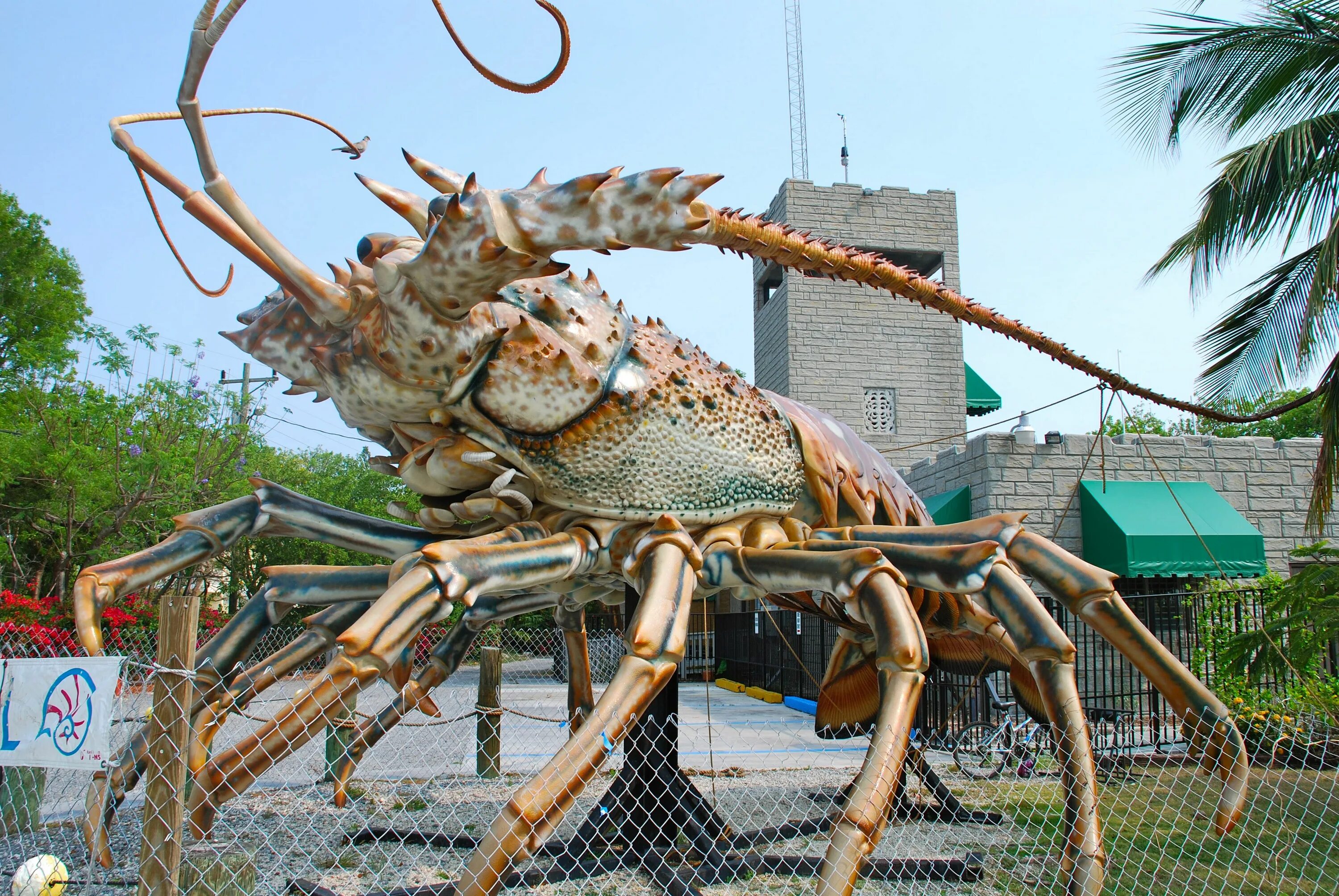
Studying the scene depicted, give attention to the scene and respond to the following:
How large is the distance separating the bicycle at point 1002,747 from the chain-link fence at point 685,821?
0.06 m

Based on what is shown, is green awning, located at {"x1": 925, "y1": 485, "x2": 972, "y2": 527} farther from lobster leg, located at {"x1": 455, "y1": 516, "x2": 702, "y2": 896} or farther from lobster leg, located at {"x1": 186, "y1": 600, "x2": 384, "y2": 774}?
lobster leg, located at {"x1": 186, "y1": 600, "x2": 384, "y2": 774}

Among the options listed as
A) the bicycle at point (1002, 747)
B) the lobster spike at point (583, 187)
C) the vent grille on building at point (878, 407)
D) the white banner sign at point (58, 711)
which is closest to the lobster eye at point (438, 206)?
the lobster spike at point (583, 187)

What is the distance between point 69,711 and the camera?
9.21 feet

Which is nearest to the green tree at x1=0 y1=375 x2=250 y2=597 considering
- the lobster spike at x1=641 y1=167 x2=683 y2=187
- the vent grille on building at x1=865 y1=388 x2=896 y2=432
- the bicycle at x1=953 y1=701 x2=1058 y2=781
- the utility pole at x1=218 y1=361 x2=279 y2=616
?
the utility pole at x1=218 y1=361 x2=279 y2=616

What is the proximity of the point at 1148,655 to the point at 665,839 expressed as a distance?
2.70 m

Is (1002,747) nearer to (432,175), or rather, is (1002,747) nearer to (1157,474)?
(1157,474)

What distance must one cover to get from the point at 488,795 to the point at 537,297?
4601 mm

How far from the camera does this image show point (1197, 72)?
789cm

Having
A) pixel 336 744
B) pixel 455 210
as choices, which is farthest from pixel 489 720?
pixel 455 210

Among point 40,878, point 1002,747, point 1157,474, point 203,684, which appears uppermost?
point 1157,474

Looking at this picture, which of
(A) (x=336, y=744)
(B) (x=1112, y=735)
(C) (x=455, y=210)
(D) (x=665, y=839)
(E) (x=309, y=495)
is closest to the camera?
(C) (x=455, y=210)

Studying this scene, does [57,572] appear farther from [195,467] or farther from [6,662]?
[6,662]

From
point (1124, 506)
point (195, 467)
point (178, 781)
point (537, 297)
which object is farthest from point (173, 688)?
point (195, 467)

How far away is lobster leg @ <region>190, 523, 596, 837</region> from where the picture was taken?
9.27 feet
